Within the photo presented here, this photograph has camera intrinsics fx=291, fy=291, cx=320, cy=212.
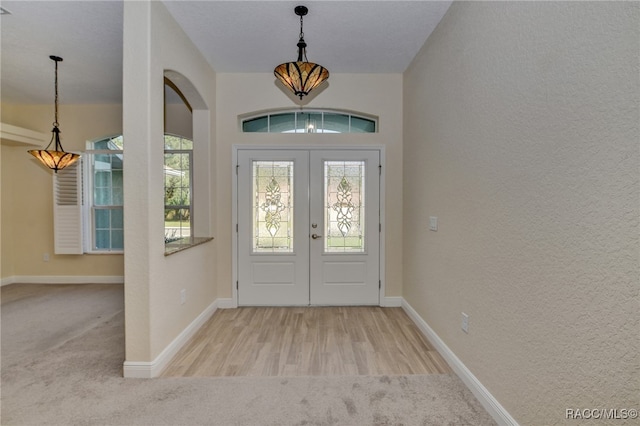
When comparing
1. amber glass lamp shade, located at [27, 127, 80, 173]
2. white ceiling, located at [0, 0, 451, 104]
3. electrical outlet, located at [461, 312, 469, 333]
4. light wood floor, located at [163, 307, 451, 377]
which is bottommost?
light wood floor, located at [163, 307, 451, 377]

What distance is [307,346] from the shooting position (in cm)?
278

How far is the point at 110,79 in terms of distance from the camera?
3943 millimetres

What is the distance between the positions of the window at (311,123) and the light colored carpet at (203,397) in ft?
9.57

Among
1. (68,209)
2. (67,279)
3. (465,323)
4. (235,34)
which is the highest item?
(235,34)

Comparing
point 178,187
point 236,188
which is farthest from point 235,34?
point 178,187

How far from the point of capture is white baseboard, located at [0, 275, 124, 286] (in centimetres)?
498

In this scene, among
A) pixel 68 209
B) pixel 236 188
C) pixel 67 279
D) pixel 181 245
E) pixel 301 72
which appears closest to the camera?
pixel 301 72

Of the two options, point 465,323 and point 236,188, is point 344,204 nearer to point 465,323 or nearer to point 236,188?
point 236,188

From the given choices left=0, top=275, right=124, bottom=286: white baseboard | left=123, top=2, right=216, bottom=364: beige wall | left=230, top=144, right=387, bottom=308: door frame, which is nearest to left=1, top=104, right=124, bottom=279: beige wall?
left=0, top=275, right=124, bottom=286: white baseboard

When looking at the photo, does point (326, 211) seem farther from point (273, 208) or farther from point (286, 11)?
point (286, 11)

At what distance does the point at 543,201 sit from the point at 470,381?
143 centimetres

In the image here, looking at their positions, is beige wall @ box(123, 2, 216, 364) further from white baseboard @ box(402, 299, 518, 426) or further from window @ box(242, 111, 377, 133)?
white baseboard @ box(402, 299, 518, 426)

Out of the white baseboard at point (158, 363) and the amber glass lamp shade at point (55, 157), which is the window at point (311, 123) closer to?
the amber glass lamp shade at point (55, 157)

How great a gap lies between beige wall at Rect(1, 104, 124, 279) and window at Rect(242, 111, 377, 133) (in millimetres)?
2852
